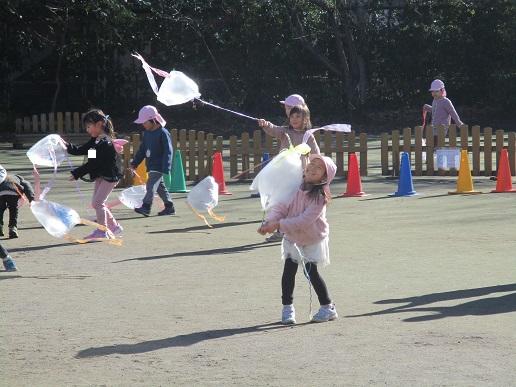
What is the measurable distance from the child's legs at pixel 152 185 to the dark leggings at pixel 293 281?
7107 millimetres

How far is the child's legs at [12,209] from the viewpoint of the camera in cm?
1294

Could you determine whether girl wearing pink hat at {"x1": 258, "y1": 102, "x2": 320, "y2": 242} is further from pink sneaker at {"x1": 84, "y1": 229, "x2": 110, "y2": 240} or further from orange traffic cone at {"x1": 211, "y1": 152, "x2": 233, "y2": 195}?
orange traffic cone at {"x1": 211, "y1": 152, "x2": 233, "y2": 195}

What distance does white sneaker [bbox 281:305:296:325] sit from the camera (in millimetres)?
7910

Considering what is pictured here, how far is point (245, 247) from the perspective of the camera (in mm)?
12000

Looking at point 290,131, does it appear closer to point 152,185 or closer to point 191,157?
point 152,185

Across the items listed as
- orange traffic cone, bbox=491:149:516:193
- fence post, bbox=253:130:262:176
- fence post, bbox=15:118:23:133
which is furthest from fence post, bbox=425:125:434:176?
fence post, bbox=15:118:23:133

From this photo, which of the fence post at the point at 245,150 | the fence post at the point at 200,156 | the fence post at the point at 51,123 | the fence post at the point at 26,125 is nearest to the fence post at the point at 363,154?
the fence post at the point at 245,150

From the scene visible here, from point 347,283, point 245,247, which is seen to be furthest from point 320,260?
point 245,247

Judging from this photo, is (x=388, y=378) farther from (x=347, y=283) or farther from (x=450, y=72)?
(x=450, y=72)

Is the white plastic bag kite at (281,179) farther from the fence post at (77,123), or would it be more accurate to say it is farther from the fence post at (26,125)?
the fence post at (26,125)

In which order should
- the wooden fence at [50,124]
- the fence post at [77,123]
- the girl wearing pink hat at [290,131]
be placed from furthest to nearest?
the fence post at [77,123]
the wooden fence at [50,124]
the girl wearing pink hat at [290,131]

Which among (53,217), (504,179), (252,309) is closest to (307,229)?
(252,309)

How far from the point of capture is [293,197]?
8.09 meters

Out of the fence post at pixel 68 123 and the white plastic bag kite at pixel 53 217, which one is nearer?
the white plastic bag kite at pixel 53 217
